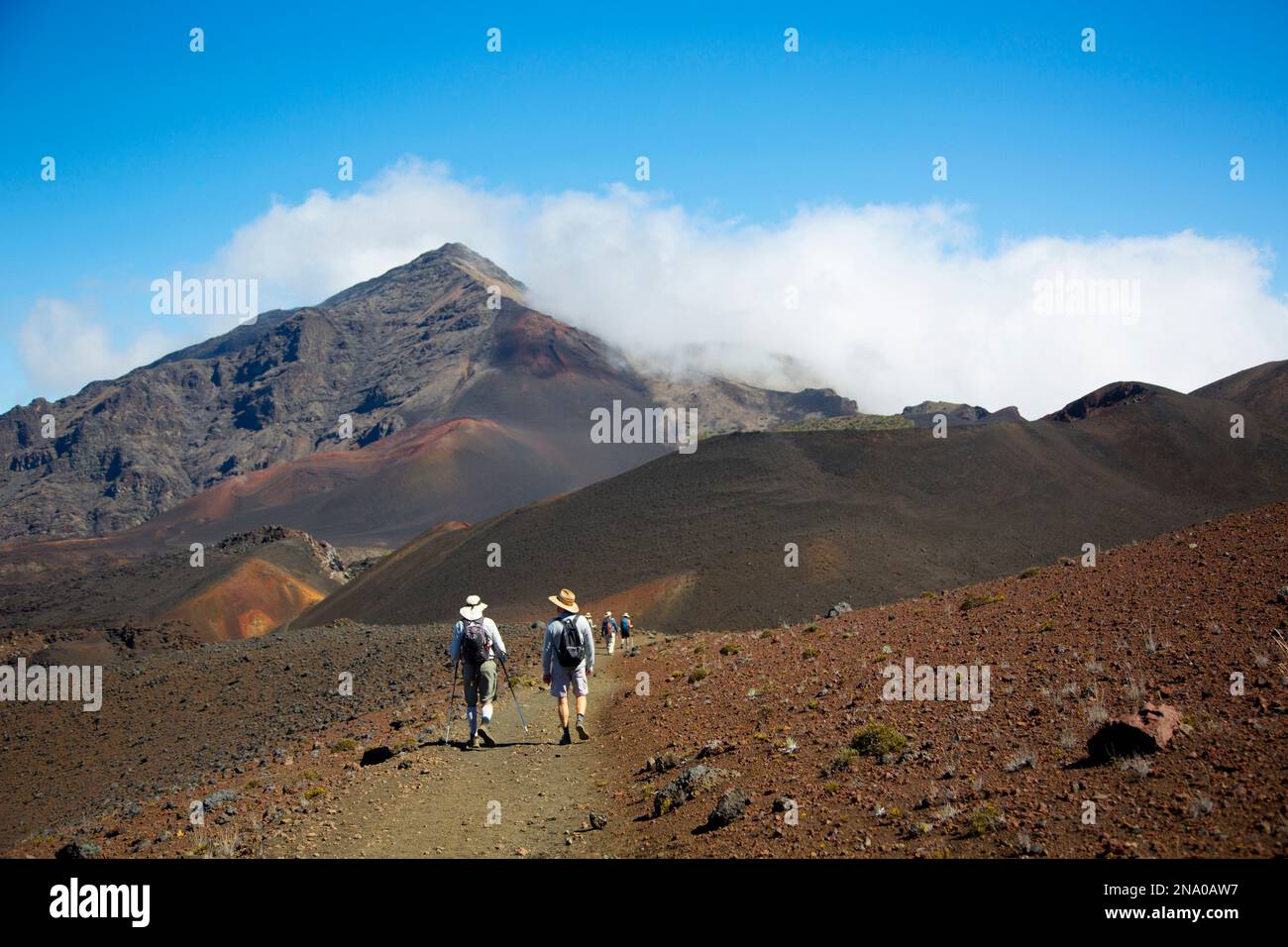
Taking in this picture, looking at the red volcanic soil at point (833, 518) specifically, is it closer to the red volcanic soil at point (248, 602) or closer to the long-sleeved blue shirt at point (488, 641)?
the red volcanic soil at point (248, 602)

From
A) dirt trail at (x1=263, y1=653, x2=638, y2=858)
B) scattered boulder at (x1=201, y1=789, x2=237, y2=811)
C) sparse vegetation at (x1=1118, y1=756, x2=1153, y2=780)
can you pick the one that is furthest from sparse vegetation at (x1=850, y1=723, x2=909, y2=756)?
scattered boulder at (x1=201, y1=789, x2=237, y2=811)

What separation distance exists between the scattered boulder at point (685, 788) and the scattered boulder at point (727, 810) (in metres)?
0.68

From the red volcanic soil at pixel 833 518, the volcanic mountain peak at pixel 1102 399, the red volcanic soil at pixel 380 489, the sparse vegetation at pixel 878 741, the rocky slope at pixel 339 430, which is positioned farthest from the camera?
the rocky slope at pixel 339 430

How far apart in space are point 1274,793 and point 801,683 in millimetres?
6669

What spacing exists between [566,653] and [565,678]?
17.8 inches

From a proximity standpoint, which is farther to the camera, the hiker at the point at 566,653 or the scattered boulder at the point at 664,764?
the hiker at the point at 566,653

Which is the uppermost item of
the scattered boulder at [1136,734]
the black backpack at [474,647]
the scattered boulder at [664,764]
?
the black backpack at [474,647]

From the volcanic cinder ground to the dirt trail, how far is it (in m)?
0.04

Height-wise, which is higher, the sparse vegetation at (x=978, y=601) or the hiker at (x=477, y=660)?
the sparse vegetation at (x=978, y=601)

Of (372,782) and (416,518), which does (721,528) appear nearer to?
(372,782)

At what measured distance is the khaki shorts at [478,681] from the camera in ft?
34.6

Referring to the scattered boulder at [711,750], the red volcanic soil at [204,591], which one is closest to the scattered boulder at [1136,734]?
the scattered boulder at [711,750]

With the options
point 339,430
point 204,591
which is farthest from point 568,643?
point 339,430
